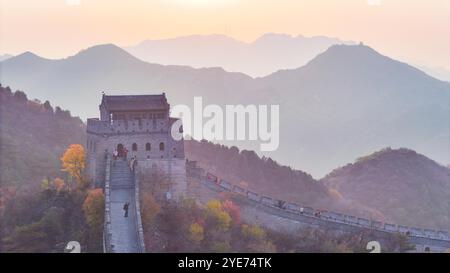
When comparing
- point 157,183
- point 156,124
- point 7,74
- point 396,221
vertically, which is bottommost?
point 396,221

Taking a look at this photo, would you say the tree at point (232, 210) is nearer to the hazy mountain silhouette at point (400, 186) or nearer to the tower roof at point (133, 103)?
the tower roof at point (133, 103)

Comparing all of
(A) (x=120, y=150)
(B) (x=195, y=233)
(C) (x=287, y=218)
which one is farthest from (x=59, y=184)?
(C) (x=287, y=218)

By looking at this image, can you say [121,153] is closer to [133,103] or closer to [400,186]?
[133,103]

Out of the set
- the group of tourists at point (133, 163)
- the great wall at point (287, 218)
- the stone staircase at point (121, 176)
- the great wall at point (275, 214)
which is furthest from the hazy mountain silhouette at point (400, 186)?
the stone staircase at point (121, 176)

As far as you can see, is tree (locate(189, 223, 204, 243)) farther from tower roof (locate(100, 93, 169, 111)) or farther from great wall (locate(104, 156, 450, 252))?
tower roof (locate(100, 93, 169, 111))
